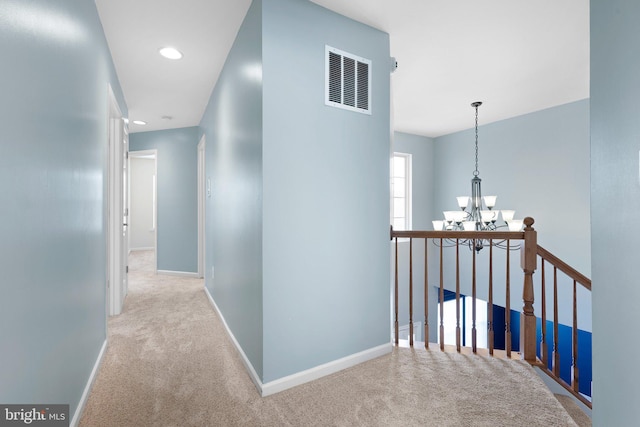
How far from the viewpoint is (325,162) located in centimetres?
210

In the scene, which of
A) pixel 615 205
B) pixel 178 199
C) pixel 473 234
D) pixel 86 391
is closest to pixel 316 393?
pixel 86 391

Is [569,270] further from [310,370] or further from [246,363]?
[246,363]

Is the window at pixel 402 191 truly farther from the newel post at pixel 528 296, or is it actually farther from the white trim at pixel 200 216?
the newel post at pixel 528 296

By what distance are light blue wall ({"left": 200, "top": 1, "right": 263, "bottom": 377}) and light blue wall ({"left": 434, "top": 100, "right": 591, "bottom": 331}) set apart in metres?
3.74

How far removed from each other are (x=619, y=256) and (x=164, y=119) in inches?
206

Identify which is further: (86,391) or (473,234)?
(473,234)

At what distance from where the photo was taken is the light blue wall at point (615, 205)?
934mm

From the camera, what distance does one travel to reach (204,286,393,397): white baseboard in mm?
1857

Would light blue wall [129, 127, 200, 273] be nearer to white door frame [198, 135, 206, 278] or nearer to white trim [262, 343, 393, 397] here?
white door frame [198, 135, 206, 278]

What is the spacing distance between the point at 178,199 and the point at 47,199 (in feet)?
13.8

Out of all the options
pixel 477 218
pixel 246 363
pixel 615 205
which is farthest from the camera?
pixel 477 218

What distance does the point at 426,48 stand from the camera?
106 inches

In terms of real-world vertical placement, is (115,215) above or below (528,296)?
above

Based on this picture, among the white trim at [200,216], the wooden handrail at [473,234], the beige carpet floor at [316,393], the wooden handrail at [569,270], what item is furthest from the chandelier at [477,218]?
the white trim at [200,216]
